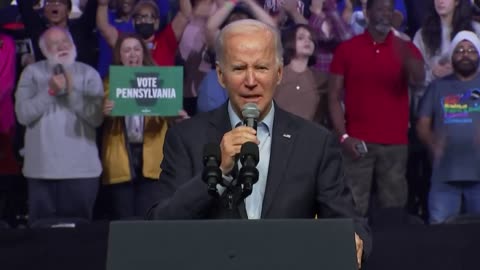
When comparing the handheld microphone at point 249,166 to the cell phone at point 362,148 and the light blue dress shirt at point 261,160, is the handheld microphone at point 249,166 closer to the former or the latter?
the light blue dress shirt at point 261,160

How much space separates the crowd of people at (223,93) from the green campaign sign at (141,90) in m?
0.05

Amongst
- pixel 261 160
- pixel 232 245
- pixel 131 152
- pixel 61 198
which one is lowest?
pixel 61 198

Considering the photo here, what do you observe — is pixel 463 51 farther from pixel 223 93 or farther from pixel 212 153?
pixel 212 153

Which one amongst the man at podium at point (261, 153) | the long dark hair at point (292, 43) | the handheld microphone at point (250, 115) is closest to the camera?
the handheld microphone at point (250, 115)

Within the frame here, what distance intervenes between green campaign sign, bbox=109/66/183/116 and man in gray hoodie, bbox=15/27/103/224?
0.11m

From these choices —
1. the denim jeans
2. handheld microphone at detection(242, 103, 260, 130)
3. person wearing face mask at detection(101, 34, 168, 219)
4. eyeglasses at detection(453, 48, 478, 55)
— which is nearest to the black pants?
person wearing face mask at detection(101, 34, 168, 219)

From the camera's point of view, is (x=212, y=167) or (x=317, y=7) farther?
(x=317, y=7)

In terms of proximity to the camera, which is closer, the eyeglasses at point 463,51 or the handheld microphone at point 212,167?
the handheld microphone at point 212,167

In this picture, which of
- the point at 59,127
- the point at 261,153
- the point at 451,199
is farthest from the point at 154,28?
the point at 261,153

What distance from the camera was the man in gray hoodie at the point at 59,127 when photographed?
5.75 metres

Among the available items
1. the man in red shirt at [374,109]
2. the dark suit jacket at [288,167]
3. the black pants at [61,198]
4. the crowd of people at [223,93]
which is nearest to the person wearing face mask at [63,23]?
the crowd of people at [223,93]

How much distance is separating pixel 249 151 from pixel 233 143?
0.08 metres

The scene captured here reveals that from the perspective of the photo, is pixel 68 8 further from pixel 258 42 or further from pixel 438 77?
pixel 258 42

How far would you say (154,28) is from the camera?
5902mm
